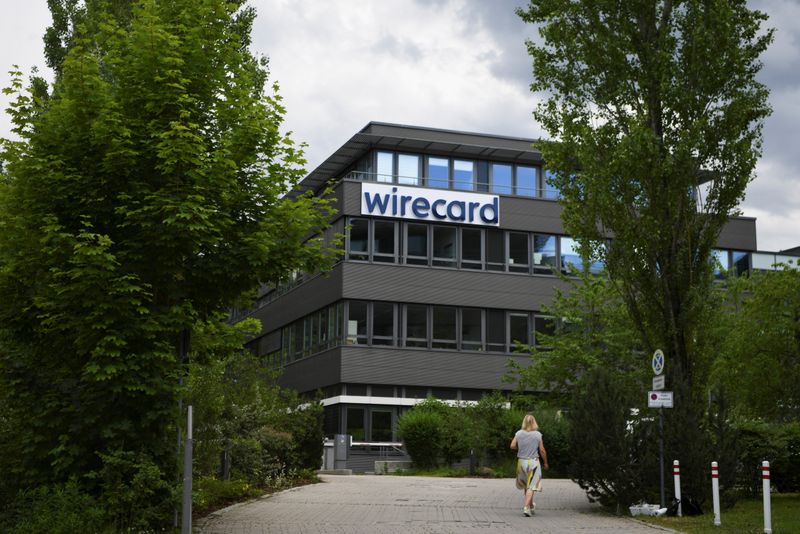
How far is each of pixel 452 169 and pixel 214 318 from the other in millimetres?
35787

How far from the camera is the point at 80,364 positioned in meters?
14.2

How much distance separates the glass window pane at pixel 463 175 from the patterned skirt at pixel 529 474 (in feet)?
106

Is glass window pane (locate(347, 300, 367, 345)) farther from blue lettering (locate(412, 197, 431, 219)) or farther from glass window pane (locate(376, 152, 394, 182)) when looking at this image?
glass window pane (locate(376, 152, 394, 182))

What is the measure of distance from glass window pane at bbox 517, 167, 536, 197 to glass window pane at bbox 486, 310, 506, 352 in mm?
6532

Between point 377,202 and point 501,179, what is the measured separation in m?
7.80

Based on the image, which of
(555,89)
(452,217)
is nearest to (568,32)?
(555,89)

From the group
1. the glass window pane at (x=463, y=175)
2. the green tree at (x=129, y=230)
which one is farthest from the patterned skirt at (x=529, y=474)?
the glass window pane at (x=463, y=175)

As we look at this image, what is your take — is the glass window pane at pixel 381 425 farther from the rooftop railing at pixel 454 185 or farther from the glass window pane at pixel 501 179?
the glass window pane at pixel 501 179

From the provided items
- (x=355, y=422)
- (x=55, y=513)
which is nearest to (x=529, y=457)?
(x=55, y=513)

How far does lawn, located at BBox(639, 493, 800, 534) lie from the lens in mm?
14727

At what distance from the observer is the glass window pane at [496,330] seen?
160ft

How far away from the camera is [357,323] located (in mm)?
46562

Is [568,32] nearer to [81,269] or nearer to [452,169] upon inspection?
[81,269]

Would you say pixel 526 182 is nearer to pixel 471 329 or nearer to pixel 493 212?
pixel 493 212
